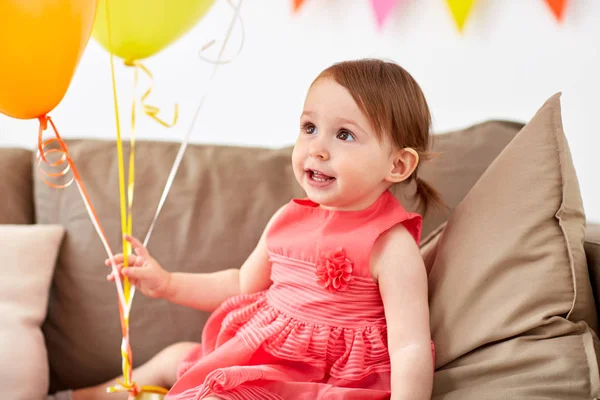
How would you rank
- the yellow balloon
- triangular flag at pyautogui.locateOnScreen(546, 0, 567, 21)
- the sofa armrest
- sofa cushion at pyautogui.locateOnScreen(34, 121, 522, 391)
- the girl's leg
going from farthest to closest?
triangular flag at pyautogui.locateOnScreen(546, 0, 567, 21) → sofa cushion at pyautogui.locateOnScreen(34, 121, 522, 391) → the girl's leg → the yellow balloon → the sofa armrest

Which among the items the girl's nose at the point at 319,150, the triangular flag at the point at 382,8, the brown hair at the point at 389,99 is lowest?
the girl's nose at the point at 319,150

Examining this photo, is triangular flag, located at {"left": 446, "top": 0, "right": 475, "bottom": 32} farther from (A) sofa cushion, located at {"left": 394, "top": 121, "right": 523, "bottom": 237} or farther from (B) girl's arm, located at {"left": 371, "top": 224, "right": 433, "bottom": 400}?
(B) girl's arm, located at {"left": 371, "top": 224, "right": 433, "bottom": 400}

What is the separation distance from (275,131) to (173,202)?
55 centimetres

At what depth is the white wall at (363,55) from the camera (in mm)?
1826

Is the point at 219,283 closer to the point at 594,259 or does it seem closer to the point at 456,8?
the point at 594,259

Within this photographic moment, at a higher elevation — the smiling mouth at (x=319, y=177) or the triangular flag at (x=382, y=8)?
the triangular flag at (x=382, y=8)

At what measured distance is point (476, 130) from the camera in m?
1.65

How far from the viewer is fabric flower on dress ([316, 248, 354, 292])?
1188mm

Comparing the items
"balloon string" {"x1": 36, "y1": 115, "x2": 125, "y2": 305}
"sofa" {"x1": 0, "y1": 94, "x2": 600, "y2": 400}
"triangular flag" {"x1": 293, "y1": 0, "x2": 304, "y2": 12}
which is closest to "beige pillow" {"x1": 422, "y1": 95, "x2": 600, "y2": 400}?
"sofa" {"x1": 0, "y1": 94, "x2": 600, "y2": 400}

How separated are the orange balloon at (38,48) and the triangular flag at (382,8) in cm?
98

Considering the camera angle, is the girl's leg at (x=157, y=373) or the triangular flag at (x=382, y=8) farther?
the triangular flag at (x=382, y=8)

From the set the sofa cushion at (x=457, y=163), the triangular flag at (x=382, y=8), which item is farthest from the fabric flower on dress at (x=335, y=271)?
the triangular flag at (x=382, y=8)

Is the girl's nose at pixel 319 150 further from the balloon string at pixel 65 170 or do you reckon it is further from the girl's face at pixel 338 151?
the balloon string at pixel 65 170

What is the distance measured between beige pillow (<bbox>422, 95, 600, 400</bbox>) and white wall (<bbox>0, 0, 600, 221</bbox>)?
0.65m
